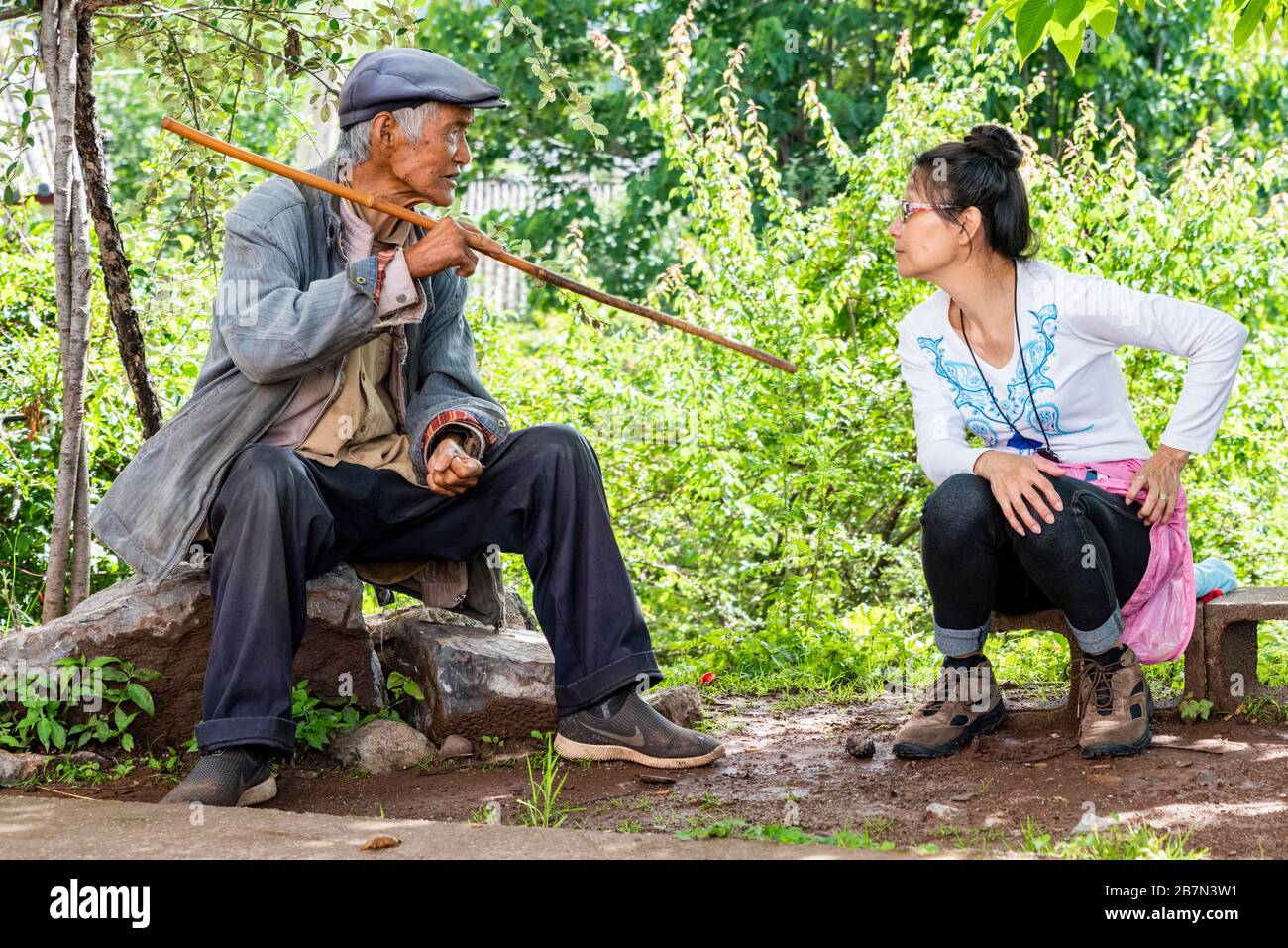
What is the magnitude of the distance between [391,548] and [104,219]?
1553 mm

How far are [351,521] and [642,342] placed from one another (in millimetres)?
3464

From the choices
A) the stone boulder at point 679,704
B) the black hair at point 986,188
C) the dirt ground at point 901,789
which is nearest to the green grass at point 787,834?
the dirt ground at point 901,789

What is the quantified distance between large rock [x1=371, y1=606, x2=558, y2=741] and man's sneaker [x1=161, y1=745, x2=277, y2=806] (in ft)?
2.08

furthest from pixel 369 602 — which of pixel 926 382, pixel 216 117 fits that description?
pixel 926 382

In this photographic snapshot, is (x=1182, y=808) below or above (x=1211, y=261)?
below

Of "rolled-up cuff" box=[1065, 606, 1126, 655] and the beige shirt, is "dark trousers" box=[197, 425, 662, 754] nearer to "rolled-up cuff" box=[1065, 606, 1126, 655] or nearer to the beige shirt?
the beige shirt

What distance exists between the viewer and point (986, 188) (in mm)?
3518

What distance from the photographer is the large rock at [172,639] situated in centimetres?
350

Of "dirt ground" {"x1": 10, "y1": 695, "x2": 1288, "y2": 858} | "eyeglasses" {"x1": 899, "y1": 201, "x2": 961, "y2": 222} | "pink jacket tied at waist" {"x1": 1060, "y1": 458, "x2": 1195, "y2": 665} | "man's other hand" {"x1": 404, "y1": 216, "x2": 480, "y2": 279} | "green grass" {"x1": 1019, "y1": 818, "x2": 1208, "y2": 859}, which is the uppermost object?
"eyeglasses" {"x1": 899, "y1": 201, "x2": 961, "y2": 222}

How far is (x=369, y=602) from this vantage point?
6.27 metres

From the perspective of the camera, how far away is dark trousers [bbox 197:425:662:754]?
3.11 meters

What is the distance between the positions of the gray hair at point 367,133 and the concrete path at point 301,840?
1717 millimetres

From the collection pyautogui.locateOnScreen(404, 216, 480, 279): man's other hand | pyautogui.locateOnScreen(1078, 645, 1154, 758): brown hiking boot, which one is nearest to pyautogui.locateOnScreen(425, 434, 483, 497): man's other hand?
pyautogui.locateOnScreen(404, 216, 480, 279): man's other hand

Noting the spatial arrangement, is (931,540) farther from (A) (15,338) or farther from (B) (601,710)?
(A) (15,338)
